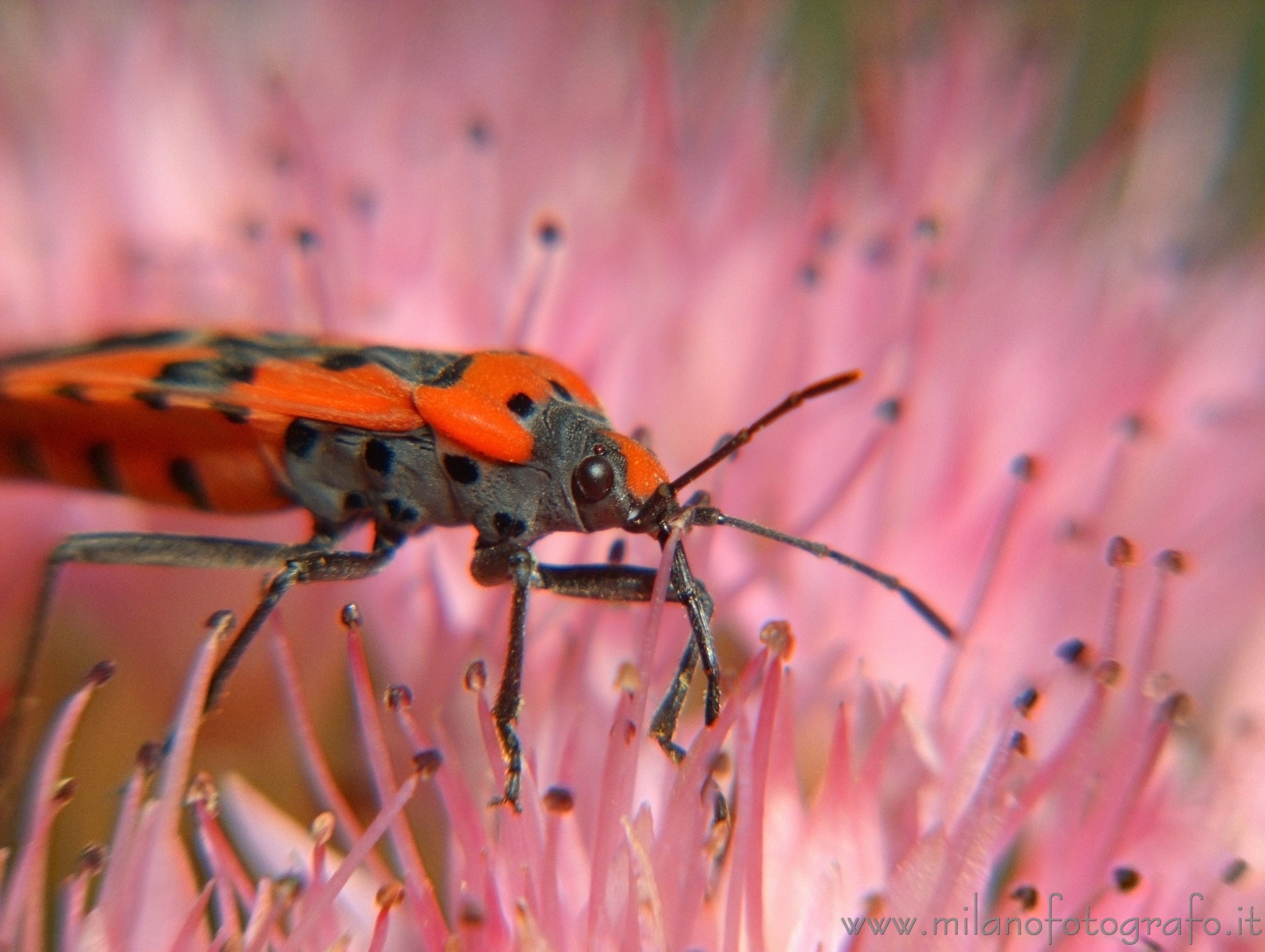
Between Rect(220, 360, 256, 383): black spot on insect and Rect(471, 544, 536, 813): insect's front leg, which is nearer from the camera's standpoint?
Rect(471, 544, 536, 813): insect's front leg

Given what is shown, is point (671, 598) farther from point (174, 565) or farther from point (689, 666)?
point (174, 565)

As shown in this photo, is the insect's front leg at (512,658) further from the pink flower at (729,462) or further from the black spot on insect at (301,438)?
the black spot on insect at (301,438)

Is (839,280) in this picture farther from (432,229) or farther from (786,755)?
(786,755)

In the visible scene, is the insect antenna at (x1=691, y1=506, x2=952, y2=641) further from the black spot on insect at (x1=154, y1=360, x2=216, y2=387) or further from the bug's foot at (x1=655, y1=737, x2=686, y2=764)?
the black spot on insect at (x1=154, y1=360, x2=216, y2=387)

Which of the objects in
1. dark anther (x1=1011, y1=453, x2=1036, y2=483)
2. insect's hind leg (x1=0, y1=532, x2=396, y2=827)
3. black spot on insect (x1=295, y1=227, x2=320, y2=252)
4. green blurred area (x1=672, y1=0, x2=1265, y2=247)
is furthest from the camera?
green blurred area (x1=672, y1=0, x2=1265, y2=247)

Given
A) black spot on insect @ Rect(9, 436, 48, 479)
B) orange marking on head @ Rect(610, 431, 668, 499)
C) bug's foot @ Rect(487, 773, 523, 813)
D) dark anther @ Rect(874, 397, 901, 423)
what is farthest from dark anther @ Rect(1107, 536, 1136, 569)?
black spot on insect @ Rect(9, 436, 48, 479)

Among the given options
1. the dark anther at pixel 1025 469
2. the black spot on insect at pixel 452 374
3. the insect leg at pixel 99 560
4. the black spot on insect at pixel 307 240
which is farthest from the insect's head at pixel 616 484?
the black spot on insect at pixel 307 240

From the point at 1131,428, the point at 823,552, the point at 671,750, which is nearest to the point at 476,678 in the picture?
the point at 671,750
